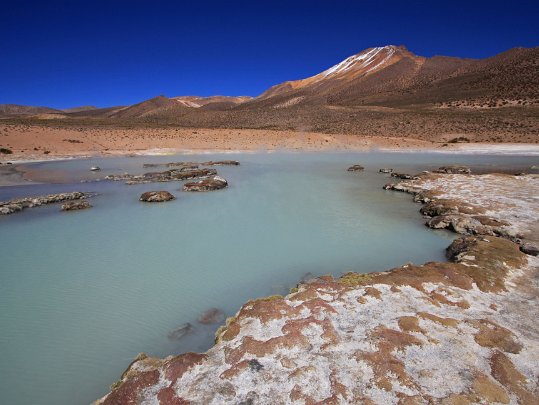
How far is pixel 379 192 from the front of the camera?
1359 centimetres

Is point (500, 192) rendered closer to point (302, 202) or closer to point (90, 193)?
point (302, 202)

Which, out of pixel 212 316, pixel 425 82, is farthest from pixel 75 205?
pixel 425 82

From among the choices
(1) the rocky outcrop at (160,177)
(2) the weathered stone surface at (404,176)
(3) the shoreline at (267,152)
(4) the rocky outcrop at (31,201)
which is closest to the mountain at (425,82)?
(3) the shoreline at (267,152)

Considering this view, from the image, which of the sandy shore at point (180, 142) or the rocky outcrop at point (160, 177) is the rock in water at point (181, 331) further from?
the sandy shore at point (180, 142)

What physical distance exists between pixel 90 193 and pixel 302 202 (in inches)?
362

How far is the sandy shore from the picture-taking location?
32.1 metres

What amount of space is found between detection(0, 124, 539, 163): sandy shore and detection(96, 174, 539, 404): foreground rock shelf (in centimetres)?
3180

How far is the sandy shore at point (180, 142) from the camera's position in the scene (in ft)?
105

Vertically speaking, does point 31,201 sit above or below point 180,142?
below

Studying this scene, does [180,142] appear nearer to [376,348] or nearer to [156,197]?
[156,197]

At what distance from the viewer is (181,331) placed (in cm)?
450

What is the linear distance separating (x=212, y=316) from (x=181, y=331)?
0.52m

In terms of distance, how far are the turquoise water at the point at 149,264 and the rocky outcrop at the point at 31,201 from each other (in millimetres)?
569

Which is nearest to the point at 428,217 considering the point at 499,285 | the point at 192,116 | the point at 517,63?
the point at 499,285
